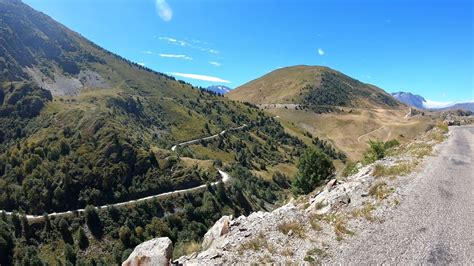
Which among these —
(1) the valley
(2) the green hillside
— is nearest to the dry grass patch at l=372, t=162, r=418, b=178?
(1) the valley

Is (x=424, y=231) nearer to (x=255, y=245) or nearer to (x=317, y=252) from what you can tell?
(x=317, y=252)

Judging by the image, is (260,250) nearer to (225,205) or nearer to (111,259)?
(111,259)

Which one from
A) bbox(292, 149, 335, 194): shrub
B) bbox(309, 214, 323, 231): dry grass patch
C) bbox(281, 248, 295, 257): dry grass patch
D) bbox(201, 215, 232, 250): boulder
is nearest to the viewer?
bbox(281, 248, 295, 257): dry grass patch

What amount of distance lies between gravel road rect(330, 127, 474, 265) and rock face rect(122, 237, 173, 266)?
8.75 metres

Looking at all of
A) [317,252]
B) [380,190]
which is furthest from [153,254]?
[380,190]

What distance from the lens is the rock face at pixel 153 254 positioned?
63.6ft

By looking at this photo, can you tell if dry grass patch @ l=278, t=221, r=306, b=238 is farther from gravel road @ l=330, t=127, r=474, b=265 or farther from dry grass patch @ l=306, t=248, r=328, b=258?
gravel road @ l=330, t=127, r=474, b=265

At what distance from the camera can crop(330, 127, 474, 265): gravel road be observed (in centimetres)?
1861

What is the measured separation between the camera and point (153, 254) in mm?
19734

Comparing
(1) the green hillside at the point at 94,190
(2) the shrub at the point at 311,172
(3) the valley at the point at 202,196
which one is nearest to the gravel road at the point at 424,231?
(3) the valley at the point at 202,196

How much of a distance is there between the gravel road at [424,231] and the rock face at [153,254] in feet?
28.7

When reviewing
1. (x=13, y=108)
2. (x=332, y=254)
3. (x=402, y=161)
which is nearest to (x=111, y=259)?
(x=402, y=161)

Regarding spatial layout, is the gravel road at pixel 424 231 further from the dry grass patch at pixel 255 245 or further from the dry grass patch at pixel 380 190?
the dry grass patch at pixel 255 245

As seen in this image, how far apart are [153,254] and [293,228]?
8540 millimetres
